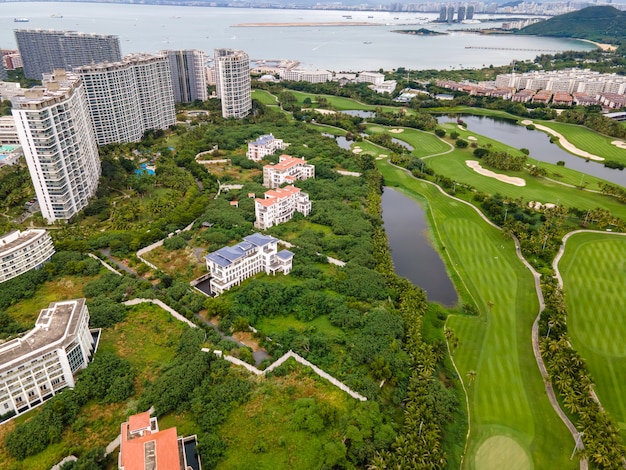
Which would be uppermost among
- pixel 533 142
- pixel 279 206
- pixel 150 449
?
pixel 150 449

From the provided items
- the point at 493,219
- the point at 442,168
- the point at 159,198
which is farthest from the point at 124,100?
the point at 493,219

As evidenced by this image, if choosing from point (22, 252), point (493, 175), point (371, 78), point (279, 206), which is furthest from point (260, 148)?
point (371, 78)

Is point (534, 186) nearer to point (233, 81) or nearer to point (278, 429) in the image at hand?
point (278, 429)

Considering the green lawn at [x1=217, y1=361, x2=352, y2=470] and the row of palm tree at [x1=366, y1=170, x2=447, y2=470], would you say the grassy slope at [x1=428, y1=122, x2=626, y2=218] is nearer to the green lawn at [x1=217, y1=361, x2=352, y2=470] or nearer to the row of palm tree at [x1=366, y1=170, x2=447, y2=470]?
the row of palm tree at [x1=366, y1=170, x2=447, y2=470]

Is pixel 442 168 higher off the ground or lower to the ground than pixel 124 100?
lower

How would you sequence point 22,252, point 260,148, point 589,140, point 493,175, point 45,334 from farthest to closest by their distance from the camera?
point 589,140 < point 260,148 < point 493,175 < point 22,252 < point 45,334

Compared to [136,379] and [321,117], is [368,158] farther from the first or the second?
[136,379]

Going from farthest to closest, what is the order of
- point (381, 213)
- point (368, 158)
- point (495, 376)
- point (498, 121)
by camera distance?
1. point (498, 121)
2. point (368, 158)
3. point (381, 213)
4. point (495, 376)

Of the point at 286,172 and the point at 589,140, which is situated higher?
the point at 286,172
